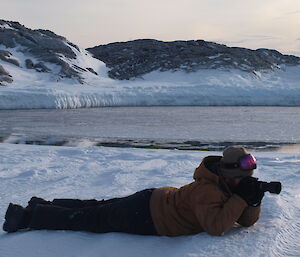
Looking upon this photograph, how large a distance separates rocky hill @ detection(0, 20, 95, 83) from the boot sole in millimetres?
33492

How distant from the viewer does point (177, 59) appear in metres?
51.2

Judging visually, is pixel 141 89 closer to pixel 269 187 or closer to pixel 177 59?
pixel 177 59

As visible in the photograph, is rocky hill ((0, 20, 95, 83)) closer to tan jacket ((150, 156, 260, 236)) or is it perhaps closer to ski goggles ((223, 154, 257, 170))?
tan jacket ((150, 156, 260, 236))

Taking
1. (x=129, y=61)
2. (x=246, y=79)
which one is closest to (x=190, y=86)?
(x=246, y=79)

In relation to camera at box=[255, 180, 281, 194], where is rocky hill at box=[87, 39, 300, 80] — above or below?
above

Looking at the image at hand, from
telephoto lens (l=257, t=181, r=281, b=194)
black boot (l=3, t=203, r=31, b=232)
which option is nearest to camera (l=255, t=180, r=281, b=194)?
telephoto lens (l=257, t=181, r=281, b=194)

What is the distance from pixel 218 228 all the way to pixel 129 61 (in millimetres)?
50536

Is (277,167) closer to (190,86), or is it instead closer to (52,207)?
(52,207)

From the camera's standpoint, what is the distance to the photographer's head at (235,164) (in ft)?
9.59

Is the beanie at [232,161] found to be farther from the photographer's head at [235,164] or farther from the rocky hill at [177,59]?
the rocky hill at [177,59]

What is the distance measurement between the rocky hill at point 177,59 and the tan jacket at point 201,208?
41.1 meters

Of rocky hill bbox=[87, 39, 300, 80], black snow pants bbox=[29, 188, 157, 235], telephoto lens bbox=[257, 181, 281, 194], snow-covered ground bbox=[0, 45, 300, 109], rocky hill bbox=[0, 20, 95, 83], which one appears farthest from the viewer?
rocky hill bbox=[87, 39, 300, 80]

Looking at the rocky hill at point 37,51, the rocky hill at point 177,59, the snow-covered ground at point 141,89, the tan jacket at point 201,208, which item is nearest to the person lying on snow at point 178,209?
the tan jacket at point 201,208

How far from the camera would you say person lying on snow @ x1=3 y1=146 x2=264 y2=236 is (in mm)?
2916
